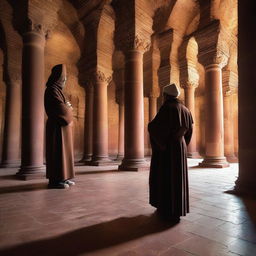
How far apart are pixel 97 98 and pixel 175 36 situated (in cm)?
555

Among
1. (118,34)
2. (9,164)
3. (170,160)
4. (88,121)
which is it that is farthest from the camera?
(88,121)

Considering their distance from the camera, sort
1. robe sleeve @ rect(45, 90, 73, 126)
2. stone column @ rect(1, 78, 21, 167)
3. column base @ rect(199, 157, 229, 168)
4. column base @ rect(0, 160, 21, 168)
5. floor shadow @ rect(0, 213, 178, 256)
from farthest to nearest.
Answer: stone column @ rect(1, 78, 21, 167) → column base @ rect(0, 160, 21, 168) → column base @ rect(199, 157, 229, 168) → robe sleeve @ rect(45, 90, 73, 126) → floor shadow @ rect(0, 213, 178, 256)

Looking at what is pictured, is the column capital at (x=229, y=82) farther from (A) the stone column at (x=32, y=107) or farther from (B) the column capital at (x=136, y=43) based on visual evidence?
(A) the stone column at (x=32, y=107)

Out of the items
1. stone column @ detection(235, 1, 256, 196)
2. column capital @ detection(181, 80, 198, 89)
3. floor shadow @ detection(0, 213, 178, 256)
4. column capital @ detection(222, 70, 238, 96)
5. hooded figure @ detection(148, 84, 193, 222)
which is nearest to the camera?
floor shadow @ detection(0, 213, 178, 256)

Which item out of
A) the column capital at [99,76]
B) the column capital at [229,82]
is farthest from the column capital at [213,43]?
the column capital at [99,76]

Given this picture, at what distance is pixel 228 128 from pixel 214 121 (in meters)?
4.95

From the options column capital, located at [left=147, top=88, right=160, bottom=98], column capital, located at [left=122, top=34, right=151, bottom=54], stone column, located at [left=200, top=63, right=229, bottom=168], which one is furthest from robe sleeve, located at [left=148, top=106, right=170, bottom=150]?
column capital, located at [left=147, top=88, right=160, bottom=98]

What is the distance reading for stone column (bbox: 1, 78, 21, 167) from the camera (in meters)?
10.8

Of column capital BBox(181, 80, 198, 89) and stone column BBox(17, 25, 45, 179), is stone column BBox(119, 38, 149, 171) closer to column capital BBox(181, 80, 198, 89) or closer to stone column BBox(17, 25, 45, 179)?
stone column BBox(17, 25, 45, 179)

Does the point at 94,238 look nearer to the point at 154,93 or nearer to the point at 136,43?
the point at 136,43

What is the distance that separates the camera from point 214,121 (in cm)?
937

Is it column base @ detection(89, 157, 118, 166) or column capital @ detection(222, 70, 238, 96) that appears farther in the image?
column capital @ detection(222, 70, 238, 96)

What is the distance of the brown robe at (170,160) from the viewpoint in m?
2.88

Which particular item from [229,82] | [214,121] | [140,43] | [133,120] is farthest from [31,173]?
[229,82]
